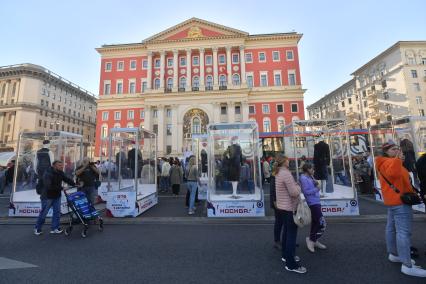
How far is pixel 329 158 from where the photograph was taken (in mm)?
8234

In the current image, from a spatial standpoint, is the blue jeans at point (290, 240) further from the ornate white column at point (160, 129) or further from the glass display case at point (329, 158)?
the ornate white column at point (160, 129)

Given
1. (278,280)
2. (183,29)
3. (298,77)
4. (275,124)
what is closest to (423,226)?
(278,280)

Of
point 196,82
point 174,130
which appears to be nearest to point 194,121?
point 174,130

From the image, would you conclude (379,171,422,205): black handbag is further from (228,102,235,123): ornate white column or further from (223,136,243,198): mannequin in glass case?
(228,102,235,123): ornate white column

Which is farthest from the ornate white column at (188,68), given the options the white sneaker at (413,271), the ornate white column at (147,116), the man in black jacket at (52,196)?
the white sneaker at (413,271)

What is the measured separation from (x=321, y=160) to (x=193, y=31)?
4468 cm

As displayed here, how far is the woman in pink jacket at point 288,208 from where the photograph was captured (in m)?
3.53

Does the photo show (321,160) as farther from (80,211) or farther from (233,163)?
(80,211)

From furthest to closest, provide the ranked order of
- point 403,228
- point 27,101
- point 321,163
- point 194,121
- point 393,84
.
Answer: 1. point 27,101
2. point 393,84
3. point 194,121
4. point 321,163
5. point 403,228

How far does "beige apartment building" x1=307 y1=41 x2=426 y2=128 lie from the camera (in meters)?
42.0

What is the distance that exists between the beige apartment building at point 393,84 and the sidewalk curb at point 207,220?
3389 cm

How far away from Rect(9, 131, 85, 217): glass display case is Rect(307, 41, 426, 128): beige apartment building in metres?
38.2

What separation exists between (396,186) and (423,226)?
3885 millimetres

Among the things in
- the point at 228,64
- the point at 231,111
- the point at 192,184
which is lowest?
the point at 192,184
